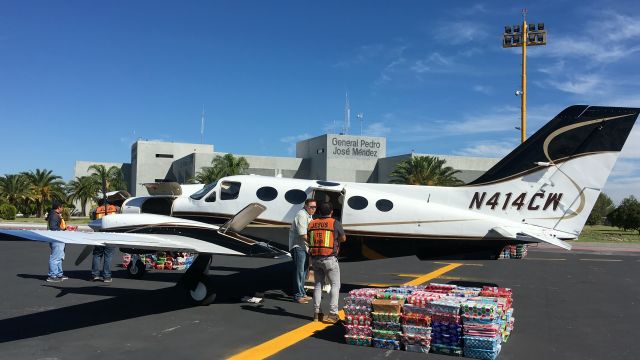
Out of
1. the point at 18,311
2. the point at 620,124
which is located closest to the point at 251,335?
the point at 18,311

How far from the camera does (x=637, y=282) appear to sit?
14453 millimetres

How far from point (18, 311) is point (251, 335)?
16.0 ft

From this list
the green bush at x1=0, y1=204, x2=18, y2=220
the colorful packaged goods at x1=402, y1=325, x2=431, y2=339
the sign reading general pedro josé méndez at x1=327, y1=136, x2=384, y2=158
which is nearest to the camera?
the colorful packaged goods at x1=402, y1=325, x2=431, y2=339

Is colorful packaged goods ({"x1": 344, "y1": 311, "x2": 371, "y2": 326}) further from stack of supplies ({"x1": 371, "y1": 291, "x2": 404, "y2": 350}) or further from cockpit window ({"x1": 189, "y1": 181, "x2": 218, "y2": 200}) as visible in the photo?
cockpit window ({"x1": 189, "y1": 181, "x2": 218, "y2": 200})

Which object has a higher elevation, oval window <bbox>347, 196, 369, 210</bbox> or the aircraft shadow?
oval window <bbox>347, 196, 369, 210</bbox>

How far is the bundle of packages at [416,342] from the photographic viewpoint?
683cm

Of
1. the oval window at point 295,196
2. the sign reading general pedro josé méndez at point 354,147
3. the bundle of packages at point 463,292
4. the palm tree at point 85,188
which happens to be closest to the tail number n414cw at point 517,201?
the bundle of packages at point 463,292

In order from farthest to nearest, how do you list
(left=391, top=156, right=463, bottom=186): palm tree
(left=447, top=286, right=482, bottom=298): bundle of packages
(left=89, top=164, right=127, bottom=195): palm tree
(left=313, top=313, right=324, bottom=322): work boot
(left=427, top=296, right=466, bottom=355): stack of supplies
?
(left=89, top=164, right=127, bottom=195): palm tree < (left=391, top=156, right=463, bottom=186): palm tree < (left=313, top=313, right=324, bottom=322): work boot < (left=447, top=286, right=482, bottom=298): bundle of packages < (left=427, top=296, right=466, bottom=355): stack of supplies

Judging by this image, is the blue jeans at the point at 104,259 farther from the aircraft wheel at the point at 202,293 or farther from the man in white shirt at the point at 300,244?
the man in white shirt at the point at 300,244

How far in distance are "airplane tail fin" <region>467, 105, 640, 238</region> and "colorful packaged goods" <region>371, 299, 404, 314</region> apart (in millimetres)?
5180

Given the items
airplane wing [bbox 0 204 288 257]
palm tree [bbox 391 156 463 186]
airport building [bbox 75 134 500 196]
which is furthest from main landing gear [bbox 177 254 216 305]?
airport building [bbox 75 134 500 196]

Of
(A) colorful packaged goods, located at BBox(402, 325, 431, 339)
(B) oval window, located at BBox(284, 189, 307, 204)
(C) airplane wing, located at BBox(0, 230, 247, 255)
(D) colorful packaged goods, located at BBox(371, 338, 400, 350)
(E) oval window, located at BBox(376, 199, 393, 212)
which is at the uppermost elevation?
(B) oval window, located at BBox(284, 189, 307, 204)

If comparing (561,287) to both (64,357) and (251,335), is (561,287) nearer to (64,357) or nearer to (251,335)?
(251,335)

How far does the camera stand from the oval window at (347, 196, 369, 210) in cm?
1130
